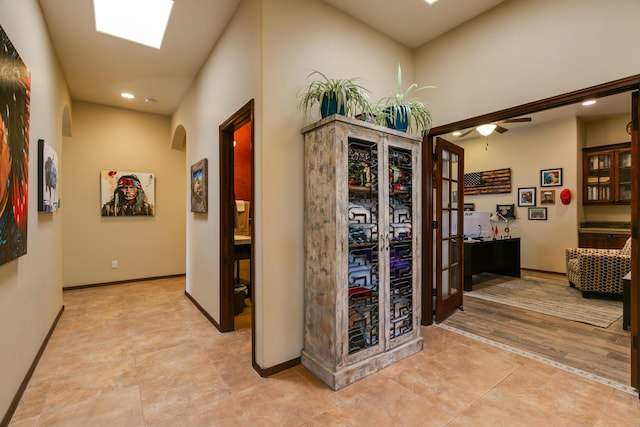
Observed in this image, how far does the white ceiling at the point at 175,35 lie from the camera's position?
2732mm

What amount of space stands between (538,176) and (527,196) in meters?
0.46

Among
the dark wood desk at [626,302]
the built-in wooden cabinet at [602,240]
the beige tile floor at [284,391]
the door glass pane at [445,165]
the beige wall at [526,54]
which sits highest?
the beige wall at [526,54]

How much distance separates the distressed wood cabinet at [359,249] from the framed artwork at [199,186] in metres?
1.68

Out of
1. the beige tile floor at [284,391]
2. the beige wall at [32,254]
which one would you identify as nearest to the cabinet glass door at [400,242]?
the beige tile floor at [284,391]

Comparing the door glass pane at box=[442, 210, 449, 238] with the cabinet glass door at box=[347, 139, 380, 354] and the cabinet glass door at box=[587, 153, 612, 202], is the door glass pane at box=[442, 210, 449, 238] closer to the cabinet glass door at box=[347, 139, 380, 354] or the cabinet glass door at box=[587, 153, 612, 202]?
the cabinet glass door at box=[347, 139, 380, 354]

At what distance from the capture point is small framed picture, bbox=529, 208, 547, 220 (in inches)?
245

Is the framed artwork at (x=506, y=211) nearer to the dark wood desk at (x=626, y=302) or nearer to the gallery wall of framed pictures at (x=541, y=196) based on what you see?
the gallery wall of framed pictures at (x=541, y=196)

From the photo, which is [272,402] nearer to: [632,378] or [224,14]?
[632,378]

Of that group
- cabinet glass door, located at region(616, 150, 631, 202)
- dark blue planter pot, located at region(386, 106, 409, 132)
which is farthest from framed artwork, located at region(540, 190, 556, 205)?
dark blue planter pot, located at region(386, 106, 409, 132)

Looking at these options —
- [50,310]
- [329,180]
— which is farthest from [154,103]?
[329,180]

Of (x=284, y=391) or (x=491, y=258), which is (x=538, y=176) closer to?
(x=491, y=258)

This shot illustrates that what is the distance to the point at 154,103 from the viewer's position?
4988 mm

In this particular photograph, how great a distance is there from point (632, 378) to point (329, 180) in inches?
101

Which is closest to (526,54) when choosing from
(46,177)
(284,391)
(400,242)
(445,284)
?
(400,242)
